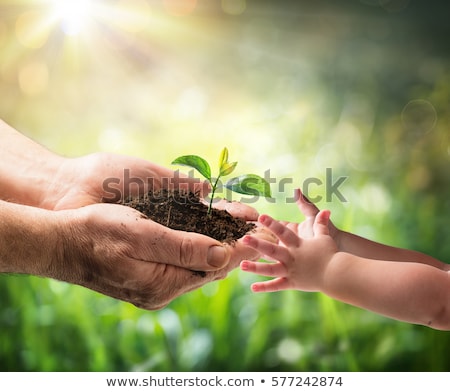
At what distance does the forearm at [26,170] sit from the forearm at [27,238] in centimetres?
25

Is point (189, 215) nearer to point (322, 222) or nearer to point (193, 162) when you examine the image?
point (193, 162)

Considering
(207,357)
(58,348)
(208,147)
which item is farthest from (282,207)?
(58,348)

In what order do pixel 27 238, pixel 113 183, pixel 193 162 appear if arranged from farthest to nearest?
1. pixel 113 183
2. pixel 193 162
3. pixel 27 238

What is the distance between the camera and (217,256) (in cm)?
96

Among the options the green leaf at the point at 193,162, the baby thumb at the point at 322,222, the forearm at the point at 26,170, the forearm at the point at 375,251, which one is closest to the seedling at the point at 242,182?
the green leaf at the point at 193,162

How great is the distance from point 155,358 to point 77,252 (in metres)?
0.71

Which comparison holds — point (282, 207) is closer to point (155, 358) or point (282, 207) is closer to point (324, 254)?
point (155, 358)

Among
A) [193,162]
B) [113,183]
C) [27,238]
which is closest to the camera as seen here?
[27,238]

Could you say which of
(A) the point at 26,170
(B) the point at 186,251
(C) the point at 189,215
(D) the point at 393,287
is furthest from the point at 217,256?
(A) the point at 26,170

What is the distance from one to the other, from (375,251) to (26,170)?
30.2 inches

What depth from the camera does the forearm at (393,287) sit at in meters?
0.97

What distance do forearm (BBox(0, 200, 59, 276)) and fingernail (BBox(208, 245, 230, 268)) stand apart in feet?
0.86

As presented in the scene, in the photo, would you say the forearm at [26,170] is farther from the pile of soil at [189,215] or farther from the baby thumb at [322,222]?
the baby thumb at [322,222]

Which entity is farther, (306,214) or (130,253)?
(306,214)
